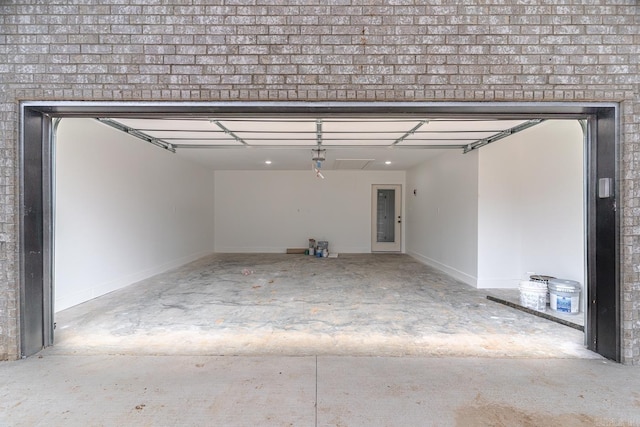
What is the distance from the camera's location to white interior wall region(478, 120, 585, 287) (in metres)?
3.93

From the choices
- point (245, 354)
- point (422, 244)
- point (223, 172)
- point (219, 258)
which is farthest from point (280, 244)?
point (245, 354)

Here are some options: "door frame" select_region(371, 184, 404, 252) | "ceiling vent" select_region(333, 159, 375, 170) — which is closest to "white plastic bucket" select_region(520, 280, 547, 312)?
"ceiling vent" select_region(333, 159, 375, 170)

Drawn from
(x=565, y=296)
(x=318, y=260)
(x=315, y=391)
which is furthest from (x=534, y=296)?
(x=318, y=260)

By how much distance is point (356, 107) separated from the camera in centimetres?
241

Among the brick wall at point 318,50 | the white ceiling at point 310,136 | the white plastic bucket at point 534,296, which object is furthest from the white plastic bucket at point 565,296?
the brick wall at point 318,50

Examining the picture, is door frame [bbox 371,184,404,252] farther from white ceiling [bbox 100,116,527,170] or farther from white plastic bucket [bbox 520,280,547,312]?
white plastic bucket [bbox 520,280,547,312]

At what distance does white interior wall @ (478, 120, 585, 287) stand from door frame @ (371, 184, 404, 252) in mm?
4159

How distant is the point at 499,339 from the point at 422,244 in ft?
15.6

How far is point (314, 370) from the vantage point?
222cm

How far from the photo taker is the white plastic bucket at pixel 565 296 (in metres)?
3.61

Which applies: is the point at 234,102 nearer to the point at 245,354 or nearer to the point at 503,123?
the point at 245,354

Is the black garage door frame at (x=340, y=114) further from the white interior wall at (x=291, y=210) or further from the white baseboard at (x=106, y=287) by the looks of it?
the white interior wall at (x=291, y=210)

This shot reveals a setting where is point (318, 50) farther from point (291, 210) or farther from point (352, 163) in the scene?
point (291, 210)

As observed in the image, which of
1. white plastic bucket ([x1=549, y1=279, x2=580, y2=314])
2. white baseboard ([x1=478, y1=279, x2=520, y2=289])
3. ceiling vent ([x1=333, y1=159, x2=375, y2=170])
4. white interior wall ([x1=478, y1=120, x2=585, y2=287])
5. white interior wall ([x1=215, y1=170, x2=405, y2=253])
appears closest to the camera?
white plastic bucket ([x1=549, y1=279, x2=580, y2=314])
